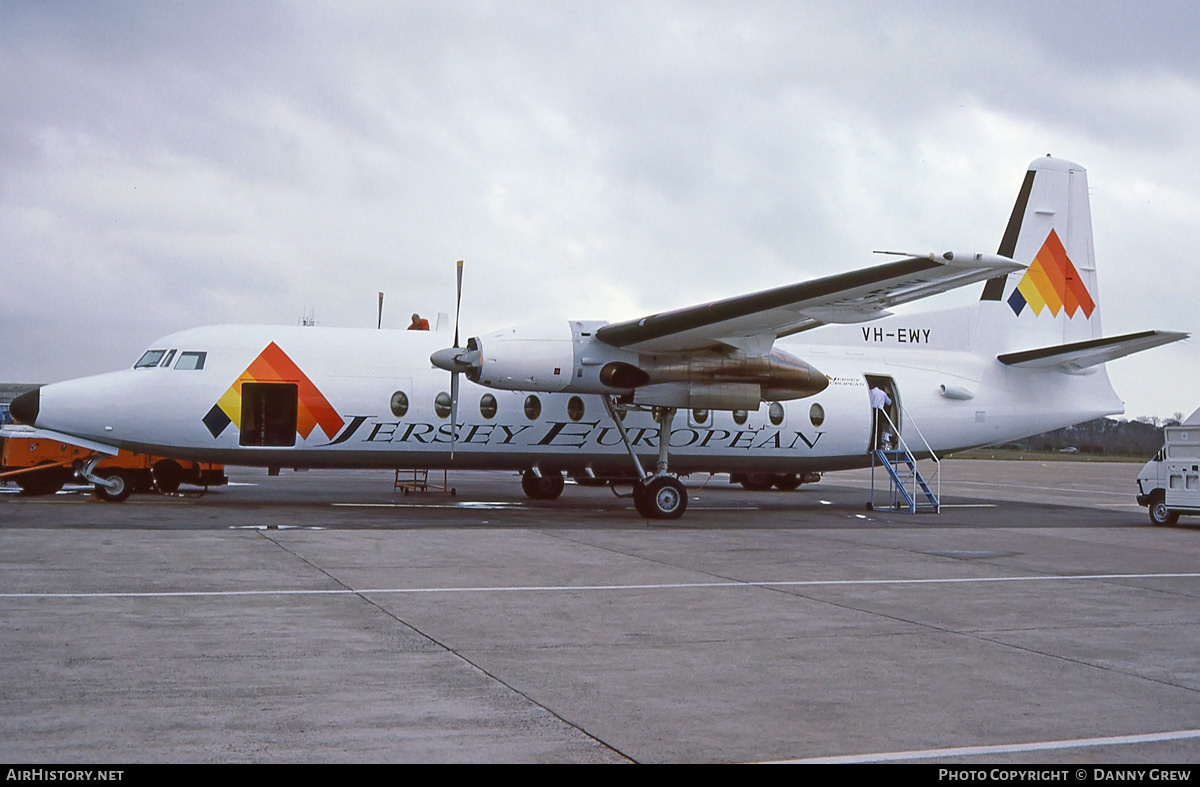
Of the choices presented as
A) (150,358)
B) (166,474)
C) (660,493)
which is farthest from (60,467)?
(660,493)

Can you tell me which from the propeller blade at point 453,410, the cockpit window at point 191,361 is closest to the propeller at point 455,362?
the propeller blade at point 453,410

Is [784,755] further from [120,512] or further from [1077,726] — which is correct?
[120,512]

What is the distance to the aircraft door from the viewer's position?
20766 millimetres

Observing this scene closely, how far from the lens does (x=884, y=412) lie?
68.6 ft

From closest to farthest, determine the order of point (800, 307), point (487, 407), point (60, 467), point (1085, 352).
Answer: point (800, 307)
point (487, 407)
point (60, 467)
point (1085, 352)

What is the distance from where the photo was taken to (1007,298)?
2244cm

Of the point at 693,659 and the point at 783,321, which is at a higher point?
the point at 783,321

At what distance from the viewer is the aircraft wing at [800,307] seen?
1396 centimetres

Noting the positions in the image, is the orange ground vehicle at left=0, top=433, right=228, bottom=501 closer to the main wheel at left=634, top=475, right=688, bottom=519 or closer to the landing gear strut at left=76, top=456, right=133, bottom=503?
the landing gear strut at left=76, top=456, right=133, bottom=503

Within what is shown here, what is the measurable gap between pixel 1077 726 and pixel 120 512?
45.9 feet

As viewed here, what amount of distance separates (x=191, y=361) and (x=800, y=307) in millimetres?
9838

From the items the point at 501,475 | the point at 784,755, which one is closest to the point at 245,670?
the point at 784,755

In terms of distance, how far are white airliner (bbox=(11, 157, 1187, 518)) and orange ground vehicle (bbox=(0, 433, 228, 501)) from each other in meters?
1.20

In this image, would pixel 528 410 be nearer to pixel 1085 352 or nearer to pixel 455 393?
pixel 455 393
